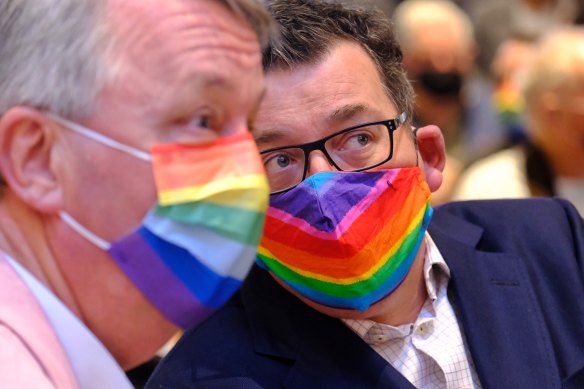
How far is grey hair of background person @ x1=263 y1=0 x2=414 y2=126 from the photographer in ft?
7.53

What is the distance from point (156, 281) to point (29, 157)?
0.27 metres

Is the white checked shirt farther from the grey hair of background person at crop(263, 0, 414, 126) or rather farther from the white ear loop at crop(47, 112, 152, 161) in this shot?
the white ear loop at crop(47, 112, 152, 161)

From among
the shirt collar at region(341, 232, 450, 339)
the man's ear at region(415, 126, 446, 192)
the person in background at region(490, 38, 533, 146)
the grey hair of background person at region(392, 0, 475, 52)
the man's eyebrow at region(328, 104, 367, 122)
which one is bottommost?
the person in background at region(490, 38, 533, 146)

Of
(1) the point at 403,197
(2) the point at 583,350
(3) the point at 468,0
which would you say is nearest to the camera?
(1) the point at 403,197

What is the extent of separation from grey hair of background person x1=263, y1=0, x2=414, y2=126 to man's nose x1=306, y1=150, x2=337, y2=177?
0.21 metres

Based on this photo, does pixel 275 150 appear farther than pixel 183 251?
Yes

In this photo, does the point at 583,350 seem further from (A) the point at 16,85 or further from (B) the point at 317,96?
(A) the point at 16,85

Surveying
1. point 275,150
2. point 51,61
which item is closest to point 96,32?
point 51,61

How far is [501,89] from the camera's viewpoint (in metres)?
6.29

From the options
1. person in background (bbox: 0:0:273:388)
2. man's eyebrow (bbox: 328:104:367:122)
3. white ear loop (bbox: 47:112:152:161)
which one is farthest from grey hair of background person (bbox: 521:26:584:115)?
white ear loop (bbox: 47:112:152:161)

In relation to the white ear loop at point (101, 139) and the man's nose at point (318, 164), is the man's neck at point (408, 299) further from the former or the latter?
the white ear loop at point (101, 139)

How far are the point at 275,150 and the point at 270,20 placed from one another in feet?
1.87

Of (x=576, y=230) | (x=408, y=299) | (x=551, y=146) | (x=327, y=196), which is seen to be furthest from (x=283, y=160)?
(x=551, y=146)

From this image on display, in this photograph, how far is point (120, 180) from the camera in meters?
1.57
